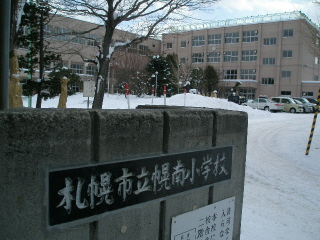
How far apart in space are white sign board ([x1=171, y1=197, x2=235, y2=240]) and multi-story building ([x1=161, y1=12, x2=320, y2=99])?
42.5 m

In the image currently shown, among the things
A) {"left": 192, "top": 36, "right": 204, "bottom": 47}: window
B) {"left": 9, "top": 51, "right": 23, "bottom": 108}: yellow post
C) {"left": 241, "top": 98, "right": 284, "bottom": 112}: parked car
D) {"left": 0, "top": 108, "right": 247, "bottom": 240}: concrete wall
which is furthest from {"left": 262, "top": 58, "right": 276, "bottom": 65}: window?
{"left": 0, "top": 108, "right": 247, "bottom": 240}: concrete wall

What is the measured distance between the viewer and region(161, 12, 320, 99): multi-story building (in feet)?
158

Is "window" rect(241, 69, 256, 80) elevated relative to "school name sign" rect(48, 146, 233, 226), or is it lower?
elevated

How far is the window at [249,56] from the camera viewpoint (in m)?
52.4

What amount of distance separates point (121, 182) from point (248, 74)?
54.2m

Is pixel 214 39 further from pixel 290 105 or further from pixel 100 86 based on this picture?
pixel 100 86

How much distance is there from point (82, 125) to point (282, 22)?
53.6 meters

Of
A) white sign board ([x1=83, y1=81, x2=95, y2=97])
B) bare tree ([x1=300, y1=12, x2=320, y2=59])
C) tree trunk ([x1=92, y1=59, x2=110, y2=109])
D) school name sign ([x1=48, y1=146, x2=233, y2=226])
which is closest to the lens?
school name sign ([x1=48, y1=146, x2=233, y2=226])

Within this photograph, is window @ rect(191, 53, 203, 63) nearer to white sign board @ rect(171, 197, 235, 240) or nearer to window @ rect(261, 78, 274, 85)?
window @ rect(261, 78, 274, 85)

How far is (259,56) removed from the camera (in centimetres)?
5156

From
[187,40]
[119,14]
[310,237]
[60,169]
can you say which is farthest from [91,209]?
[187,40]

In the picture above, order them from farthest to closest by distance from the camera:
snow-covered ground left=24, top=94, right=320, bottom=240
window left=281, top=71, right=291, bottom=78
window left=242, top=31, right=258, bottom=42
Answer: window left=242, top=31, right=258, bottom=42 < window left=281, top=71, right=291, bottom=78 < snow-covered ground left=24, top=94, right=320, bottom=240

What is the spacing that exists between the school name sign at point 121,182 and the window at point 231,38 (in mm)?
54794

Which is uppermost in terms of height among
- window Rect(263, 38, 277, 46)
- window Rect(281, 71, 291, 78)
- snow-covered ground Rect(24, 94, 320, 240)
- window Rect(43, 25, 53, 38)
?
window Rect(263, 38, 277, 46)
